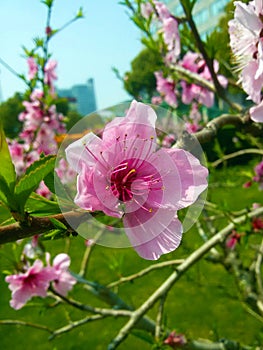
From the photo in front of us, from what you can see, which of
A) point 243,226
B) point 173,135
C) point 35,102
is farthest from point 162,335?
point 35,102

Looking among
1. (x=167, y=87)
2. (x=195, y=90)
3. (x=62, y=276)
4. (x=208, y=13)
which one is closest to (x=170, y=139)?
(x=62, y=276)

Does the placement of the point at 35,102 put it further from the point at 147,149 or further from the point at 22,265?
the point at 147,149

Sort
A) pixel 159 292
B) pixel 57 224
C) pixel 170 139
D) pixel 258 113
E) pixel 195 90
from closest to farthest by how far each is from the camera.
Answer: pixel 57 224, pixel 258 113, pixel 170 139, pixel 159 292, pixel 195 90

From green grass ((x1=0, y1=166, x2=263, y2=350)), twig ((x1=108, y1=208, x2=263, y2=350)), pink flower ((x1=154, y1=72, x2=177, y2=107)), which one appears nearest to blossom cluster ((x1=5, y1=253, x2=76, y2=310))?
twig ((x1=108, y1=208, x2=263, y2=350))

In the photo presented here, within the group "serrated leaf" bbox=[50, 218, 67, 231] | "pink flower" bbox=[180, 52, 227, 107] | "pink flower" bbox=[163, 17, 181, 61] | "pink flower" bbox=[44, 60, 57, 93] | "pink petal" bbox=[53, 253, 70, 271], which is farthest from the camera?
"pink flower" bbox=[44, 60, 57, 93]

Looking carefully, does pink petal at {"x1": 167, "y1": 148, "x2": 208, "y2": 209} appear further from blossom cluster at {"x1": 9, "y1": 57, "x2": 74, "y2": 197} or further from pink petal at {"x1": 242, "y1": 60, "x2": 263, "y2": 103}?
blossom cluster at {"x1": 9, "y1": 57, "x2": 74, "y2": 197}

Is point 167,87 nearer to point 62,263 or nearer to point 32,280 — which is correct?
point 62,263
